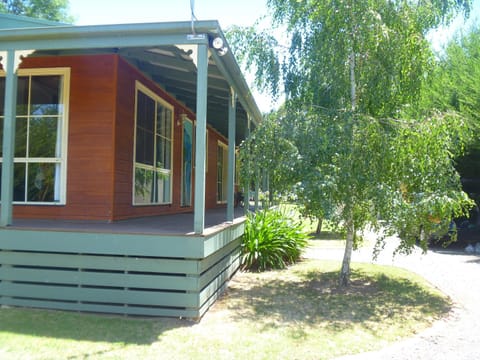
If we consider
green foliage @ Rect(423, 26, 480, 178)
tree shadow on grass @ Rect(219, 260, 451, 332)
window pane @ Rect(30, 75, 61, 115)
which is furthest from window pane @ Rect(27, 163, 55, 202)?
green foliage @ Rect(423, 26, 480, 178)

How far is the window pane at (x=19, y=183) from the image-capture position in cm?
622

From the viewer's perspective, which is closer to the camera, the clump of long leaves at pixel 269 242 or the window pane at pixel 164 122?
the clump of long leaves at pixel 269 242

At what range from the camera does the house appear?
4652mm

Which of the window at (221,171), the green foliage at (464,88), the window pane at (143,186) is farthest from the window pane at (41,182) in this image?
the green foliage at (464,88)

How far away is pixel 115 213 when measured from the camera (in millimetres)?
6215

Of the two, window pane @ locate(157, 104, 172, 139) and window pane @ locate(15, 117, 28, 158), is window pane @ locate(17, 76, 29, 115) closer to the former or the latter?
window pane @ locate(15, 117, 28, 158)

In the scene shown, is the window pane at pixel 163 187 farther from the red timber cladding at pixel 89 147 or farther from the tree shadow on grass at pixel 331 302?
the tree shadow on grass at pixel 331 302

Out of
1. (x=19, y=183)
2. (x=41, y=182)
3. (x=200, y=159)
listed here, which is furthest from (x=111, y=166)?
(x=200, y=159)

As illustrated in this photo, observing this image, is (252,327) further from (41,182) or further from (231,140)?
(41,182)

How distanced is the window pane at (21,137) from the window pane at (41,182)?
252mm

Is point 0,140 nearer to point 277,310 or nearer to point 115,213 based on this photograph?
point 115,213

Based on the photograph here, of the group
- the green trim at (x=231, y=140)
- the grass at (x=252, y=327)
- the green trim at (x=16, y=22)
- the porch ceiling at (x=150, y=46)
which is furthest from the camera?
the green trim at (x=231, y=140)

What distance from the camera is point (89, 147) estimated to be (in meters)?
6.16

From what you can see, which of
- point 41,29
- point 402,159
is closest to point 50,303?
point 41,29
